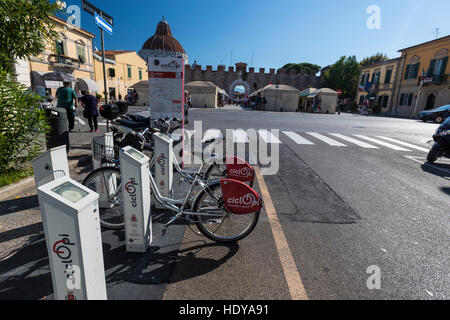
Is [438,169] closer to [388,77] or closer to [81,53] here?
[81,53]

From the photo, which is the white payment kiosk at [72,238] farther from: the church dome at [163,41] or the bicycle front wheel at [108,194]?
the church dome at [163,41]

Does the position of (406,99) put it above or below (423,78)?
below

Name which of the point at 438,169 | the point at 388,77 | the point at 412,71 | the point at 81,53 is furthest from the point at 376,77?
the point at 81,53

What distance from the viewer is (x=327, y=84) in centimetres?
5144

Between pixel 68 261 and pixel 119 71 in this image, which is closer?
pixel 68 261

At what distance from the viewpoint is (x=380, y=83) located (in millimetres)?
40688

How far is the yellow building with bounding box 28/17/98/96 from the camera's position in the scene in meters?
24.4

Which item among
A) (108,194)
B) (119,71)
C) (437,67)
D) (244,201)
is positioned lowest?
(108,194)

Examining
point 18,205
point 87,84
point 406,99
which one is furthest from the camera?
point 406,99

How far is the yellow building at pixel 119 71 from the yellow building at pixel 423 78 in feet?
139

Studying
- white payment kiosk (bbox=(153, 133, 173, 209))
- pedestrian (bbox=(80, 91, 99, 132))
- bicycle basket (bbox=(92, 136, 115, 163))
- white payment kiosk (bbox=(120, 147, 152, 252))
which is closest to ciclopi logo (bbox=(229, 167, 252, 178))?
white payment kiosk (bbox=(153, 133, 173, 209))

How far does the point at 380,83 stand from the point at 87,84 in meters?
43.6

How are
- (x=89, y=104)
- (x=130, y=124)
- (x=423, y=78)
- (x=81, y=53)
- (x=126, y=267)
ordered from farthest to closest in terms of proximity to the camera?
(x=423, y=78), (x=81, y=53), (x=89, y=104), (x=130, y=124), (x=126, y=267)
